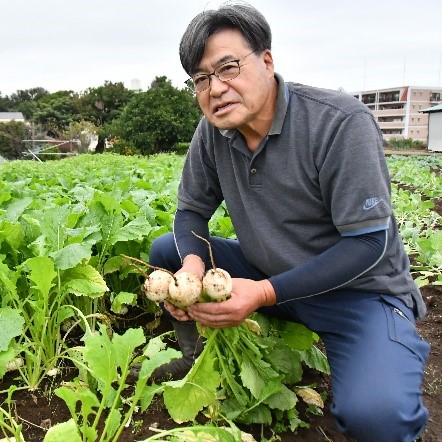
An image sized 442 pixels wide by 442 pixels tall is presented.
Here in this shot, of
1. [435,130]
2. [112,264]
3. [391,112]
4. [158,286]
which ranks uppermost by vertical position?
[158,286]

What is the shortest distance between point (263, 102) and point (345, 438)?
1308mm

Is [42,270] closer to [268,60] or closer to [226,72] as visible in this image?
[226,72]

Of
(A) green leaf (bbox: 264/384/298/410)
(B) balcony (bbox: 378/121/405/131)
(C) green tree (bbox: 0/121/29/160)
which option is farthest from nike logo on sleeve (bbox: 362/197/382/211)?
(B) balcony (bbox: 378/121/405/131)

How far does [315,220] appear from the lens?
2.09 metres

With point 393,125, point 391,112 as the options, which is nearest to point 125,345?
point 393,125

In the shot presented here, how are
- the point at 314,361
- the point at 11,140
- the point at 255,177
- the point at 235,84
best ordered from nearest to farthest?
the point at 235,84
the point at 255,177
the point at 314,361
the point at 11,140

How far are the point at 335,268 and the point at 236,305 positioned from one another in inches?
14.2

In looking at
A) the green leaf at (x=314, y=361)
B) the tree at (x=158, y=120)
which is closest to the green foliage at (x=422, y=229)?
the green leaf at (x=314, y=361)

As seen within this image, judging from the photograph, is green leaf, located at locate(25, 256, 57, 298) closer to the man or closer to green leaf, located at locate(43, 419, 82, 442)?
the man

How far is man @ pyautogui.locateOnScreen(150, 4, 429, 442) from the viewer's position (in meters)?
1.82

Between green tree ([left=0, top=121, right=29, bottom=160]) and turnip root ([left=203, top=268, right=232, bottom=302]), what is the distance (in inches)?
1921

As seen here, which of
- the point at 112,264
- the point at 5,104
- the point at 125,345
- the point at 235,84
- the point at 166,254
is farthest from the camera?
the point at 5,104

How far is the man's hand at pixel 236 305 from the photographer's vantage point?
1821 millimetres

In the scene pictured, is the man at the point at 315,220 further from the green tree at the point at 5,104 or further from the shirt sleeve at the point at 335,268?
the green tree at the point at 5,104
